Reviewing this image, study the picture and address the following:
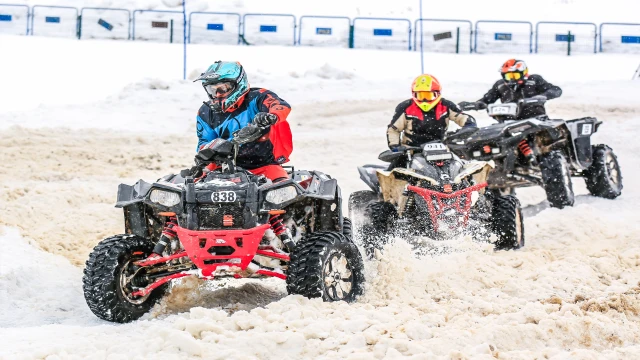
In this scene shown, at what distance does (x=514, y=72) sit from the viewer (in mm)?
12648

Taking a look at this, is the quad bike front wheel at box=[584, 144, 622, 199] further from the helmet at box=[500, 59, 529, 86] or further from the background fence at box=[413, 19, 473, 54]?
the background fence at box=[413, 19, 473, 54]

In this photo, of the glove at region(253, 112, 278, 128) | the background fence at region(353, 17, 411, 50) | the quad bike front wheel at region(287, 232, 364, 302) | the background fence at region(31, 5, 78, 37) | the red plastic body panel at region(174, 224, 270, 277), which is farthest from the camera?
the background fence at region(353, 17, 411, 50)

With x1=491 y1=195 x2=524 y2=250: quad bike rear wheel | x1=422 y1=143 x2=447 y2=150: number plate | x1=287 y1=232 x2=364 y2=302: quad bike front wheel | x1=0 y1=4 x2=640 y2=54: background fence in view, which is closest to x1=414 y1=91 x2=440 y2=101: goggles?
x1=422 y1=143 x2=447 y2=150: number plate

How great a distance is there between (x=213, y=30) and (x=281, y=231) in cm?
2557

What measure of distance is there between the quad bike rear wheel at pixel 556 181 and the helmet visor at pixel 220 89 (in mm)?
5734

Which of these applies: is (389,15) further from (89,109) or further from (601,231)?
(601,231)

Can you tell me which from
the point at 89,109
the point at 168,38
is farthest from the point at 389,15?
the point at 89,109

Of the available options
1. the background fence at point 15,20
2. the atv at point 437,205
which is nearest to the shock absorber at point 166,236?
the atv at point 437,205

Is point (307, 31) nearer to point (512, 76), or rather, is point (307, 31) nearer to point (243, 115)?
point (512, 76)

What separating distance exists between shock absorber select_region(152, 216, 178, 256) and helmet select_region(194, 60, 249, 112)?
1.03 metres

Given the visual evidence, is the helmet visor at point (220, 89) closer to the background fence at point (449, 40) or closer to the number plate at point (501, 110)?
the number plate at point (501, 110)

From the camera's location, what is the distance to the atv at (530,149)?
11.1 m

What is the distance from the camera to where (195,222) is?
6.11 meters

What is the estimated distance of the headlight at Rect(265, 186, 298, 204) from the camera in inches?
244
